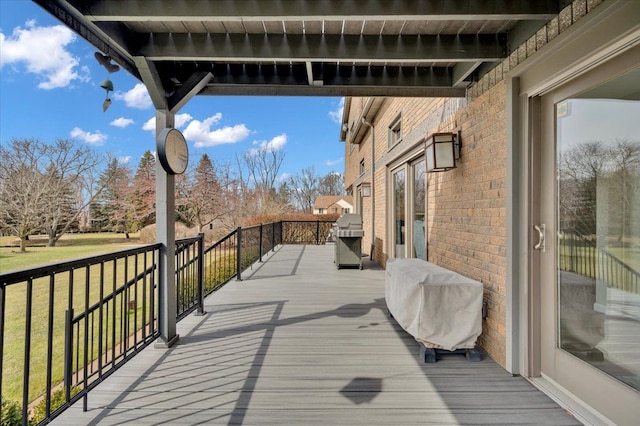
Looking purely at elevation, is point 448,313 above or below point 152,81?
below

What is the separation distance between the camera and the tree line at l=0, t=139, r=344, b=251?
63.4 feet

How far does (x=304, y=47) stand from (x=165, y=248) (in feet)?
6.69

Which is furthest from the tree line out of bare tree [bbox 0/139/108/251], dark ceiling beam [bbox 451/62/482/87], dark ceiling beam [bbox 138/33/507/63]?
dark ceiling beam [bbox 451/62/482/87]

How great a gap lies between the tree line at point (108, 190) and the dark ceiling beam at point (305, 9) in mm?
16687

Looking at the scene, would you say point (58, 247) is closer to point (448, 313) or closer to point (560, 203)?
point (448, 313)

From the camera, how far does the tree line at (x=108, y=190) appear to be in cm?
1933

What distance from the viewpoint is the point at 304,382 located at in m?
2.31

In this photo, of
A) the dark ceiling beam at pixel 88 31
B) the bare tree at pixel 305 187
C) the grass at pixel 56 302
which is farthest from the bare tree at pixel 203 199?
the dark ceiling beam at pixel 88 31

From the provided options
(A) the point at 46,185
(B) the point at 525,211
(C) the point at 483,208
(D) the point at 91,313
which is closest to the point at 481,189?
(C) the point at 483,208

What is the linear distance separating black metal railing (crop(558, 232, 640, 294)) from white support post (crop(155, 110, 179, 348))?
118 inches

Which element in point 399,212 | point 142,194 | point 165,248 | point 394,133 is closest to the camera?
point 165,248

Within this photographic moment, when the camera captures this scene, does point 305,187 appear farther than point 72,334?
Yes

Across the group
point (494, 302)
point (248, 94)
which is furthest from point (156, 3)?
point (494, 302)

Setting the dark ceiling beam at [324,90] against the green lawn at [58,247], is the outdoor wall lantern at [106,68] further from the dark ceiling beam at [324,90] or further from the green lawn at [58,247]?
the green lawn at [58,247]
